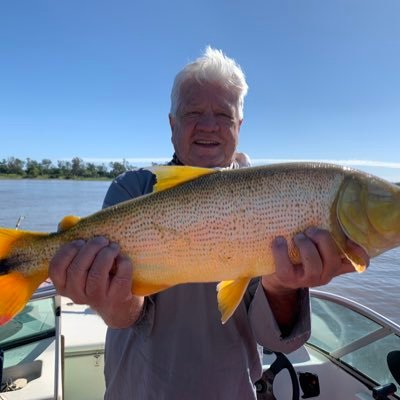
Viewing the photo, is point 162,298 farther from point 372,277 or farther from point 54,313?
point 372,277

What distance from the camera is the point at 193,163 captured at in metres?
3.14

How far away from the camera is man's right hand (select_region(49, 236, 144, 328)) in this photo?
7.32 ft

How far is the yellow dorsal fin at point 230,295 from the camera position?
223cm

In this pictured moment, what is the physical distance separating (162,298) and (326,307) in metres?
3.43

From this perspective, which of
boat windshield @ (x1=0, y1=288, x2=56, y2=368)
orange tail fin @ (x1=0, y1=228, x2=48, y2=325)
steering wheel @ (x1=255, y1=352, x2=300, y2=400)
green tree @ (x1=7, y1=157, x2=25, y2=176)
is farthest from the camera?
green tree @ (x1=7, y1=157, x2=25, y2=176)

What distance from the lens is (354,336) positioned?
4.87m

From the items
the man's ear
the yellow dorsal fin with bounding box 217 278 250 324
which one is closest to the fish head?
the yellow dorsal fin with bounding box 217 278 250 324

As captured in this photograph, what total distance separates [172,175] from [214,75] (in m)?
1.10

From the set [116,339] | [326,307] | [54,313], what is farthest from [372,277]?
[116,339]

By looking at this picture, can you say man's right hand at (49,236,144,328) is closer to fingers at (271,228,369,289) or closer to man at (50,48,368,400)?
man at (50,48,368,400)

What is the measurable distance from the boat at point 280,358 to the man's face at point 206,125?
2282 millimetres

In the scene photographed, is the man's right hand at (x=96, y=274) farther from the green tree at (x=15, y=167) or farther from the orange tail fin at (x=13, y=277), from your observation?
the green tree at (x=15, y=167)

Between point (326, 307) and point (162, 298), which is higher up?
point (162, 298)

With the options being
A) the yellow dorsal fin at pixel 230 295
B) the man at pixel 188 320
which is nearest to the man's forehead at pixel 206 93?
the man at pixel 188 320
